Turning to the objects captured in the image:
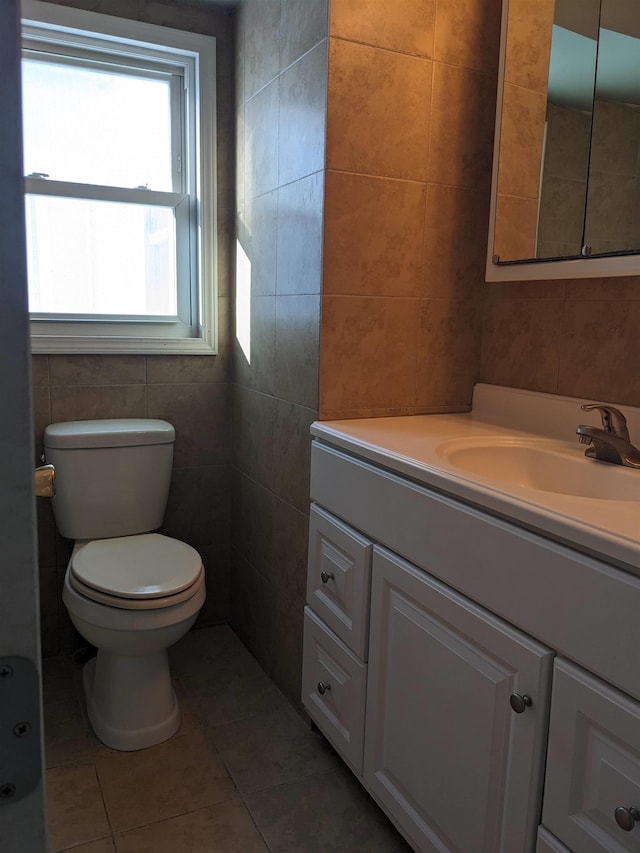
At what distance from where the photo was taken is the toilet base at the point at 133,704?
1.86m

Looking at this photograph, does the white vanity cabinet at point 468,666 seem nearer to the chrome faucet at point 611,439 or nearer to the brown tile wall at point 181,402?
the chrome faucet at point 611,439

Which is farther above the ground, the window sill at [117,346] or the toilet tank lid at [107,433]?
the window sill at [117,346]

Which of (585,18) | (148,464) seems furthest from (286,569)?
(585,18)

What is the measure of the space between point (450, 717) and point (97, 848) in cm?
87

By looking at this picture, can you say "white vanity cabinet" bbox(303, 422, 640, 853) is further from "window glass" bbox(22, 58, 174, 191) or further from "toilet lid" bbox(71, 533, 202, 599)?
"window glass" bbox(22, 58, 174, 191)

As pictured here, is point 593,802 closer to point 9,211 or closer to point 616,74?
point 9,211

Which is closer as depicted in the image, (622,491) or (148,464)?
(622,491)

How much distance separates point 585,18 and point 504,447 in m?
0.97

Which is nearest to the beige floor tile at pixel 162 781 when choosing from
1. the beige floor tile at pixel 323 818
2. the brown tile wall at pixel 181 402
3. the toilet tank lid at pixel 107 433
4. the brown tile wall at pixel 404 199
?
the beige floor tile at pixel 323 818

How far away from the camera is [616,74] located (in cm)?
143

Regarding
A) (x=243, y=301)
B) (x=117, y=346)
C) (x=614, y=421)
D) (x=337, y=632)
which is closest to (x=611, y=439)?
(x=614, y=421)

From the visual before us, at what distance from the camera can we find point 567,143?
1.56 meters

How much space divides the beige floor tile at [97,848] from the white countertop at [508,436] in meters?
1.03

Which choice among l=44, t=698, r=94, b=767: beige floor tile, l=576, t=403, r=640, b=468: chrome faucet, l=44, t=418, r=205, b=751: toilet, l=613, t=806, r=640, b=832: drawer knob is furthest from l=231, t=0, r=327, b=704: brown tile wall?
l=613, t=806, r=640, b=832: drawer knob
